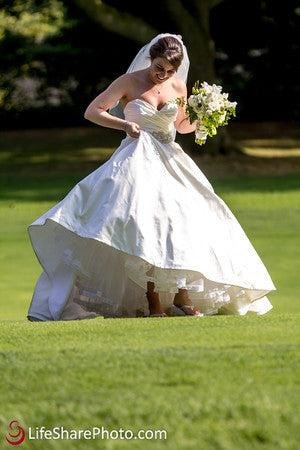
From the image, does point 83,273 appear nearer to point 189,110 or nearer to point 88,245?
point 88,245

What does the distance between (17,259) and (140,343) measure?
875 centimetres

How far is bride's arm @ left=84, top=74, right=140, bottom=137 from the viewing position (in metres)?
6.87

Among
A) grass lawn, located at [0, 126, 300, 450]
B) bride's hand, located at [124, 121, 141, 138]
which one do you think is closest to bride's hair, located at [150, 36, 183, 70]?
bride's hand, located at [124, 121, 141, 138]

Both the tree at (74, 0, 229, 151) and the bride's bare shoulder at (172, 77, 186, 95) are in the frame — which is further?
the tree at (74, 0, 229, 151)

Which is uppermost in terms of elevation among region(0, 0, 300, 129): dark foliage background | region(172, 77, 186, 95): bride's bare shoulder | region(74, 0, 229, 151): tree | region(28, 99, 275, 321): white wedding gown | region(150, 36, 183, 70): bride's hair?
region(150, 36, 183, 70): bride's hair

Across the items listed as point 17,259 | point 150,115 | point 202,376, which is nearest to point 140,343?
point 202,376

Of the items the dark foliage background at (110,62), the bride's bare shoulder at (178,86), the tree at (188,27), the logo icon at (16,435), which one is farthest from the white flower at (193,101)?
the dark foliage background at (110,62)

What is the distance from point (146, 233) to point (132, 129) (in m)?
0.89

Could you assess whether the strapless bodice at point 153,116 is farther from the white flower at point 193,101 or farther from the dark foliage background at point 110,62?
the dark foliage background at point 110,62

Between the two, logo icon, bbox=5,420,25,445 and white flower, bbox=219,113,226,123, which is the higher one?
white flower, bbox=219,113,226,123

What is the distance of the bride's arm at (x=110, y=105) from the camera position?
6.87m

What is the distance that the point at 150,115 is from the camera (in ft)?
22.9

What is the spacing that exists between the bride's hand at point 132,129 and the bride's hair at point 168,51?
1.80ft

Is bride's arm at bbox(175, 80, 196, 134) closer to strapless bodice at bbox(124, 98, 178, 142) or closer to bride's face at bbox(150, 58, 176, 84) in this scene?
strapless bodice at bbox(124, 98, 178, 142)
